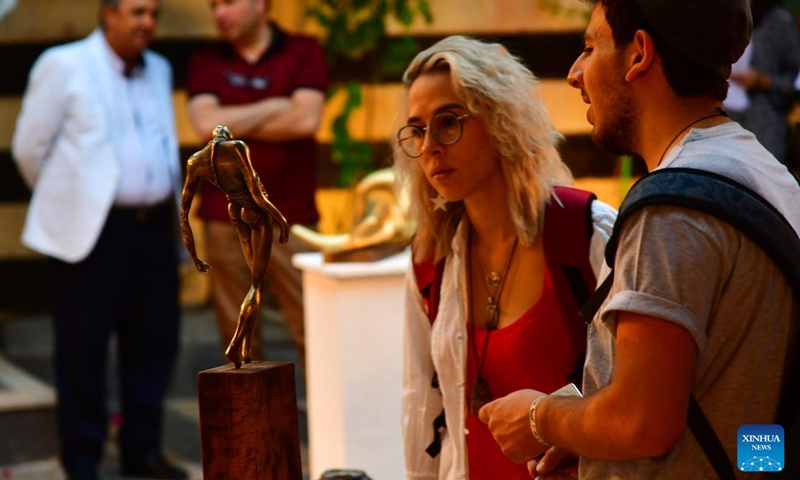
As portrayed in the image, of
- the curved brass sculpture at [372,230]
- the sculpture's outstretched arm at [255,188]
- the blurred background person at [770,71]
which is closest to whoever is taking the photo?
the sculpture's outstretched arm at [255,188]

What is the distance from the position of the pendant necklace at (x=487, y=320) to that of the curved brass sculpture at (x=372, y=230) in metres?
1.71

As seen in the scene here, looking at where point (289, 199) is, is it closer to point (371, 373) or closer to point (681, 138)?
point (371, 373)

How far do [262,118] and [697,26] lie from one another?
3625mm

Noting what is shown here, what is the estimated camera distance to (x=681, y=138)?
152cm

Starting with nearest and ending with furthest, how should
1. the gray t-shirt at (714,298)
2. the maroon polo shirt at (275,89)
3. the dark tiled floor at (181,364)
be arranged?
1. the gray t-shirt at (714,298)
2. the maroon polo shirt at (275,89)
3. the dark tiled floor at (181,364)

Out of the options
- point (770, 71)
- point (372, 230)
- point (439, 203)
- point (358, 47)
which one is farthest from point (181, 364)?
point (439, 203)

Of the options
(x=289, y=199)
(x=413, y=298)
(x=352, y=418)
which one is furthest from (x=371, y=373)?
(x=413, y=298)

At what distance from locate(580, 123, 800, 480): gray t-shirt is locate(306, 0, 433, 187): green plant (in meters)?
5.95

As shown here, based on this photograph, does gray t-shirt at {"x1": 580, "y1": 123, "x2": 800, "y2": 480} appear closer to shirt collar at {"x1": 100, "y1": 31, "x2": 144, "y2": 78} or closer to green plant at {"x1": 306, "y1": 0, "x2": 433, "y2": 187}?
shirt collar at {"x1": 100, "y1": 31, "x2": 144, "y2": 78}

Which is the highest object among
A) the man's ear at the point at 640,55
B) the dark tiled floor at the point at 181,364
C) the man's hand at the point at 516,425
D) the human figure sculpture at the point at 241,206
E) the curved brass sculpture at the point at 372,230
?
the man's ear at the point at 640,55

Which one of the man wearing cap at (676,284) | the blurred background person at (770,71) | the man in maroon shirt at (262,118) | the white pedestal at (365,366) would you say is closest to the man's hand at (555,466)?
the man wearing cap at (676,284)

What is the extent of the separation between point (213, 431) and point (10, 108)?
6.40 metres

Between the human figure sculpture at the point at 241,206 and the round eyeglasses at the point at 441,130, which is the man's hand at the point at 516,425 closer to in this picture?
the human figure sculpture at the point at 241,206

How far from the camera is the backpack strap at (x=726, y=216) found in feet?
4.60
